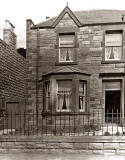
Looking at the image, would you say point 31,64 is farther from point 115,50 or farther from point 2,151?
point 2,151

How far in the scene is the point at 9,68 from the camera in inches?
763

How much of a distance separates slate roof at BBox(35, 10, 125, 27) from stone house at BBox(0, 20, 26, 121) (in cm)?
334

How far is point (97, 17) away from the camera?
689 inches

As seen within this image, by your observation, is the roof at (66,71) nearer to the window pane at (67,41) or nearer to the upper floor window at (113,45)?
the window pane at (67,41)

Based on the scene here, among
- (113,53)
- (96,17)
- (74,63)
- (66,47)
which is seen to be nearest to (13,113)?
(74,63)

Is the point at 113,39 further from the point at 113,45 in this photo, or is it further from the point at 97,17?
the point at 97,17

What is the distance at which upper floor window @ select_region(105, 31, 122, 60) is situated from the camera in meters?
16.1

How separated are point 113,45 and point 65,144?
862cm

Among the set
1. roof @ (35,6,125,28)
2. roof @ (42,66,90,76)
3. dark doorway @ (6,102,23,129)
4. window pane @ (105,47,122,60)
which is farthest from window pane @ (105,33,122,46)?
dark doorway @ (6,102,23,129)

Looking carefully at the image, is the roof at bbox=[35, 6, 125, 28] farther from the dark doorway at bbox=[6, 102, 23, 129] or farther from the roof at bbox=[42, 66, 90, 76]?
the dark doorway at bbox=[6, 102, 23, 129]

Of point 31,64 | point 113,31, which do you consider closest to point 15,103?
point 31,64

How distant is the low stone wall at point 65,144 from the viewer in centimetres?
940

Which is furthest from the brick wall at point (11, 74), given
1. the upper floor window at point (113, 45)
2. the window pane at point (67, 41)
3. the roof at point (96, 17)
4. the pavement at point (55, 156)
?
the pavement at point (55, 156)

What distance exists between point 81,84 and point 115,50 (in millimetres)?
3027
